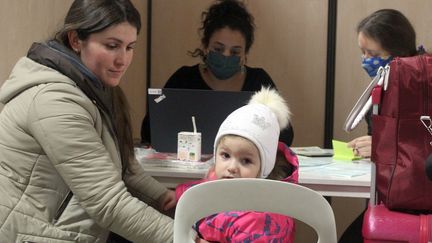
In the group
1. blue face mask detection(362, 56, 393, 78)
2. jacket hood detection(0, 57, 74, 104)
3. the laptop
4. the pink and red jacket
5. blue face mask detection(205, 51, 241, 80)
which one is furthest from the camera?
blue face mask detection(205, 51, 241, 80)

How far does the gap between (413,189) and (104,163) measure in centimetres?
80

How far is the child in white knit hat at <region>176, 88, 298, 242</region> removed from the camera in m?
1.49

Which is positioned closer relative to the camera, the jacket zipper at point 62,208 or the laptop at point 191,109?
the jacket zipper at point 62,208

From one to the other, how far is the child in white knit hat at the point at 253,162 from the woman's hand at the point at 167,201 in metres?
0.22

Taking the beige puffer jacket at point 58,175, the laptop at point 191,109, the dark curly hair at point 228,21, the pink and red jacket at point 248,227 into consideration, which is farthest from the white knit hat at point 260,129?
the dark curly hair at point 228,21

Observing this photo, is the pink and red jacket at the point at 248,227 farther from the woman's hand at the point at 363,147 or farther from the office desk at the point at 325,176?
the woman's hand at the point at 363,147

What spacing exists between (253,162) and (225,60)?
48.7 inches

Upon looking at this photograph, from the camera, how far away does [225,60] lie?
111 inches

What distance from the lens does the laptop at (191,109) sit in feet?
7.16

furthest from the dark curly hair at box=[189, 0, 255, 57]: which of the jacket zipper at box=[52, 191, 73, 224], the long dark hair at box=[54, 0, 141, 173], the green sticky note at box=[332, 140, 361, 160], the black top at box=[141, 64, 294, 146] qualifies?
the jacket zipper at box=[52, 191, 73, 224]

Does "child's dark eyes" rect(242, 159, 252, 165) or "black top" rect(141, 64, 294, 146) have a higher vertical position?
"black top" rect(141, 64, 294, 146)

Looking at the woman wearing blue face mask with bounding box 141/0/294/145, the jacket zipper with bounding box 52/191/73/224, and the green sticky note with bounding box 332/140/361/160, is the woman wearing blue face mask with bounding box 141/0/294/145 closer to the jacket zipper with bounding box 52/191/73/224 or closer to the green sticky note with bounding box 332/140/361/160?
the green sticky note with bounding box 332/140/361/160

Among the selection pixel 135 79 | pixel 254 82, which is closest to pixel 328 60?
pixel 254 82

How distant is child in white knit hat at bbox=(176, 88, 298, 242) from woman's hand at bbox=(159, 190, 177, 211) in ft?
0.71
